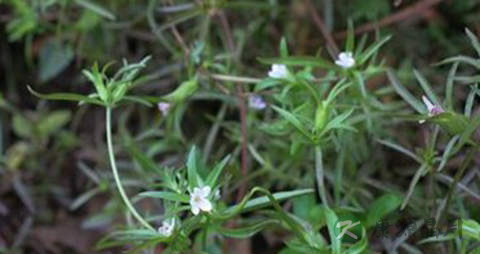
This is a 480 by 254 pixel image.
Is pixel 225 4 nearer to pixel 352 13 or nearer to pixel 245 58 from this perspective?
pixel 245 58

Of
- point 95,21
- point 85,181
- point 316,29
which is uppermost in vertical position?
point 95,21

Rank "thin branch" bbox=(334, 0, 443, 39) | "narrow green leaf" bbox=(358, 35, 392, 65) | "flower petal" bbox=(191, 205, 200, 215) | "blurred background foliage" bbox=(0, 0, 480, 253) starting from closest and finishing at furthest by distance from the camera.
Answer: "flower petal" bbox=(191, 205, 200, 215) → "narrow green leaf" bbox=(358, 35, 392, 65) → "blurred background foliage" bbox=(0, 0, 480, 253) → "thin branch" bbox=(334, 0, 443, 39)

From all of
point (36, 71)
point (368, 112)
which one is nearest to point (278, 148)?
point (368, 112)

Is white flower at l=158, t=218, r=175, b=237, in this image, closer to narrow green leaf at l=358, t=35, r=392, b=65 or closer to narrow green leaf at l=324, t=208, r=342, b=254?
narrow green leaf at l=324, t=208, r=342, b=254

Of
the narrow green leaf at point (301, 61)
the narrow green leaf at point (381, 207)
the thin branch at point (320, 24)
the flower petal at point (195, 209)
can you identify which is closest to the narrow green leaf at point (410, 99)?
the narrow green leaf at point (301, 61)

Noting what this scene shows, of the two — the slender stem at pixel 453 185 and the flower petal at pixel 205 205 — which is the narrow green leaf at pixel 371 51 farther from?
the flower petal at pixel 205 205

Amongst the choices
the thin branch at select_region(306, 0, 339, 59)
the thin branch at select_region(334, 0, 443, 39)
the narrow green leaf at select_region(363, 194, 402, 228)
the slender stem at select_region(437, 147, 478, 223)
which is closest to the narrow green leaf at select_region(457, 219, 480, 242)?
the slender stem at select_region(437, 147, 478, 223)
